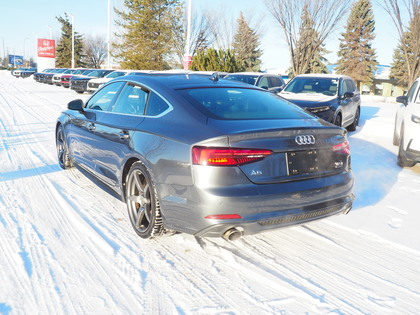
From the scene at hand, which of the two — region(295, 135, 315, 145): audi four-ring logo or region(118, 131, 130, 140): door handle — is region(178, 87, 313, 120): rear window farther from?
region(118, 131, 130, 140): door handle

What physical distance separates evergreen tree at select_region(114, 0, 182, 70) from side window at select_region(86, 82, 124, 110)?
36.4m

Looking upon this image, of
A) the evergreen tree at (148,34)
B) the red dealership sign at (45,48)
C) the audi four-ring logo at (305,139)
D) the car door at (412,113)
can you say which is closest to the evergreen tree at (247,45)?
the evergreen tree at (148,34)

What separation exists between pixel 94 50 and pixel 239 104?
8412 cm

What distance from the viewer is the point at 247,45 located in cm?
4441

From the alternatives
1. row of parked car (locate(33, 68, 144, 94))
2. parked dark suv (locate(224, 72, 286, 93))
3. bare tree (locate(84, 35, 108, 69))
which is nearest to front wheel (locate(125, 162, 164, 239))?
parked dark suv (locate(224, 72, 286, 93))

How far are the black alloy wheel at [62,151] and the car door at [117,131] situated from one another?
4.87 ft

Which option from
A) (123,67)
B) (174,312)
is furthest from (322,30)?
(123,67)

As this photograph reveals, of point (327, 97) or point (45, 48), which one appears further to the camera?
point (45, 48)

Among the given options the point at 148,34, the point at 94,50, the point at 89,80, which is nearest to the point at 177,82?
the point at 89,80

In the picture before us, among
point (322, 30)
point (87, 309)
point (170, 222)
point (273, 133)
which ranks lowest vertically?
point (87, 309)

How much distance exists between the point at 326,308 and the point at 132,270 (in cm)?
147

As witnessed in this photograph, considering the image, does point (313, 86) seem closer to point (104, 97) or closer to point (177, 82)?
point (104, 97)

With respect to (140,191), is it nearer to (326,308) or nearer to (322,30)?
(326,308)

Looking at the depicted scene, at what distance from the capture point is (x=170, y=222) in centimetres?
311
